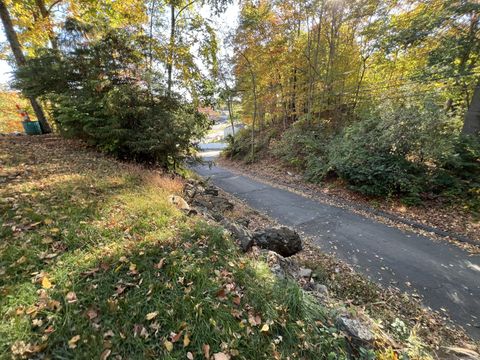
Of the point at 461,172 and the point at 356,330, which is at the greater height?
the point at 461,172

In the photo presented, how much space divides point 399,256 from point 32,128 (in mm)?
11293

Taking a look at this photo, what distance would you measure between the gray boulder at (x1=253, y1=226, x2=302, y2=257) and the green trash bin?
352 inches

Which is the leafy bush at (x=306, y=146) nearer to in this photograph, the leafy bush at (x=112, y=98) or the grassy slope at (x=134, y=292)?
the leafy bush at (x=112, y=98)

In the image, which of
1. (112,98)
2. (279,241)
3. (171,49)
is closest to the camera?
(279,241)

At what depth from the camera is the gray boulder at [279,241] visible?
342 cm

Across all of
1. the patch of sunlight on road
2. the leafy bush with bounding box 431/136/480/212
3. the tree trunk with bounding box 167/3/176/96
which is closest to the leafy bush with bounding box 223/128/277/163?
the tree trunk with bounding box 167/3/176/96

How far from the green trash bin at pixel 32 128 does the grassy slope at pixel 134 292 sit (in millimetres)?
6684

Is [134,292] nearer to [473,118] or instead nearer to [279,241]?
[279,241]

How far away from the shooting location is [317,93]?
34.6 feet

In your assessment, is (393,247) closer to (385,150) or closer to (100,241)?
(385,150)

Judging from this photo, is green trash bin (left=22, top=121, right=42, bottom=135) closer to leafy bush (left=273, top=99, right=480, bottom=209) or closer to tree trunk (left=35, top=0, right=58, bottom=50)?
tree trunk (left=35, top=0, right=58, bottom=50)

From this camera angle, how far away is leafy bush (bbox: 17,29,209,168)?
17.2 ft

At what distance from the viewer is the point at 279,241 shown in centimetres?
349

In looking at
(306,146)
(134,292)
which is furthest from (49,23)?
(306,146)
